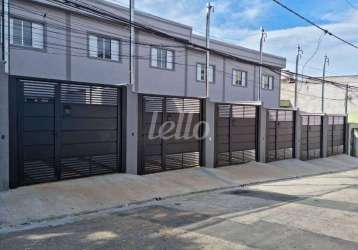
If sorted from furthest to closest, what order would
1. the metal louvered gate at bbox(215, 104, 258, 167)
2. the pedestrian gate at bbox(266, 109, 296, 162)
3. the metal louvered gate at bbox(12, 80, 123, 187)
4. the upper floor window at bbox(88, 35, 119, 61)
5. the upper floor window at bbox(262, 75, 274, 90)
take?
the upper floor window at bbox(262, 75, 274, 90) < the upper floor window at bbox(88, 35, 119, 61) < the pedestrian gate at bbox(266, 109, 296, 162) < the metal louvered gate at bbox(215, 104, 258, 167) < the metal louvered gate at bbox(12, 80, 123, 187)

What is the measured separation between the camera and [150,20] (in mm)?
22078

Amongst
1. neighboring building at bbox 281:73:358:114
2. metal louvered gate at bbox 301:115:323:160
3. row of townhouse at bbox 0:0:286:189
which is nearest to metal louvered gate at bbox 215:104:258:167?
row of townhouse at bbox 0:0:286:189

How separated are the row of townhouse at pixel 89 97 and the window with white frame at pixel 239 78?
5.26 m

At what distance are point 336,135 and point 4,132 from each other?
23080 millimetres

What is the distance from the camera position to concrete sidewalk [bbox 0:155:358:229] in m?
7.65

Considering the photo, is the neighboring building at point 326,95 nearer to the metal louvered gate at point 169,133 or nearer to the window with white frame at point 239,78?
the window with white frame at point 239,78

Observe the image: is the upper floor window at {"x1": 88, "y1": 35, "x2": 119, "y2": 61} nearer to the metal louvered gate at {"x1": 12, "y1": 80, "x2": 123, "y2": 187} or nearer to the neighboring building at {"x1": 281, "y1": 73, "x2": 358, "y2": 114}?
the metal louvered gate at {"x1": 12, "y1": 80, "x2": 123, "y2": 187}

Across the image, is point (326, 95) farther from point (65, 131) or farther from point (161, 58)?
point (65, 131)

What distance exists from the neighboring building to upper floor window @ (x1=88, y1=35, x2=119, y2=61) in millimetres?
24202

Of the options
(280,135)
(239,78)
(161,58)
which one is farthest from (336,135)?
(161,58)

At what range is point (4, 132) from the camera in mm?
8656

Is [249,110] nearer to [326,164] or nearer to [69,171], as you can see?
[326,164]

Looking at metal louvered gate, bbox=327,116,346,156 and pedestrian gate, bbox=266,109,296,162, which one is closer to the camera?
pedestrian gate, bbox=266,109,296,162

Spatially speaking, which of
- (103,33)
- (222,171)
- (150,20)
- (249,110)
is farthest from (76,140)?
(150,20)
